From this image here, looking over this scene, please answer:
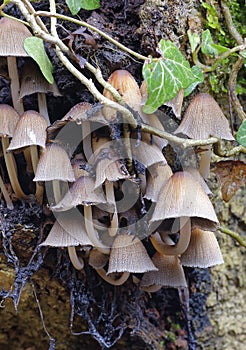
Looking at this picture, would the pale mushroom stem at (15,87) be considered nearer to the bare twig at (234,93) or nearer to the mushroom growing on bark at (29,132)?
the mushroom growing on bark at (29,132)

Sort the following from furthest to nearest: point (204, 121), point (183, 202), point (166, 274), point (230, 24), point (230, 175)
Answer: point (230, 24), point (230, 175), point (166, 274), point (204, 121), point (183, 202)

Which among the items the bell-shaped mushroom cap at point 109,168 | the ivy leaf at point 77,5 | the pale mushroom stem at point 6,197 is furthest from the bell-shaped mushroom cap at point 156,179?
the ivy leaf at point 77,5

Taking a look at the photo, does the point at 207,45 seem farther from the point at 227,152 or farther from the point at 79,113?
the point at 79,113

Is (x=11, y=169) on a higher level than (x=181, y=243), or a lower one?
higher

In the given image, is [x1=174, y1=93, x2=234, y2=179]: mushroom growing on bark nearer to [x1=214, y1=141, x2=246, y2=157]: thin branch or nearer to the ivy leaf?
[x1=214, y1=141, x2=246, y2=157]: thin branch

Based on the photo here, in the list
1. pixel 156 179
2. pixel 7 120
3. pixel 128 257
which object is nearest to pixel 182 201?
pixel 156 179

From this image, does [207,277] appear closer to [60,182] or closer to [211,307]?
[211,307]
